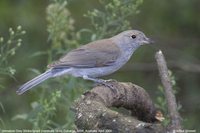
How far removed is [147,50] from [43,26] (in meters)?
1.65

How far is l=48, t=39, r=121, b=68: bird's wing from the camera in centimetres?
732

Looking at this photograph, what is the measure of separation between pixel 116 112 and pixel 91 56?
2.72 meters

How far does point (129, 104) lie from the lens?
564 cm

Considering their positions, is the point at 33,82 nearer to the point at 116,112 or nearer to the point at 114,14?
the point at 114,14

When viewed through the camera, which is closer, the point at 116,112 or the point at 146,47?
the point at 116,112

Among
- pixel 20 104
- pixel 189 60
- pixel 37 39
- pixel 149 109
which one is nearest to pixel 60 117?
pixel 20 104

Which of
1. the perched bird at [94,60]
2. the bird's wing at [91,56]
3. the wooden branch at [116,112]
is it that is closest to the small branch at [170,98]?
the wooden branch at [116,112]

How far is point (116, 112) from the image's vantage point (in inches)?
191

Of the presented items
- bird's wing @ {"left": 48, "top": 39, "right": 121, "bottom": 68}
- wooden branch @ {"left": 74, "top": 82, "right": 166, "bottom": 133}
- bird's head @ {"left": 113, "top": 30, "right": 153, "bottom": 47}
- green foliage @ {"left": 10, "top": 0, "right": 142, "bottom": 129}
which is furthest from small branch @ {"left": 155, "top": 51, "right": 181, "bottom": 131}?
bird's head @ {"left": 113, "top": 30, "right": 153, "bottom": 47}

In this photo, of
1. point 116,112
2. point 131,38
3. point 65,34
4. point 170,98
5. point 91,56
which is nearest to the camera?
point 116,112

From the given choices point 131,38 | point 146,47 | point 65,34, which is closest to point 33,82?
point 65,34

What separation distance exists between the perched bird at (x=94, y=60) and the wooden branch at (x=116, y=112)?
116cm

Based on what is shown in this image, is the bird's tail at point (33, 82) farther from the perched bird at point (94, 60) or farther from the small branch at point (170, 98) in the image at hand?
the small branch at point (170, 98)

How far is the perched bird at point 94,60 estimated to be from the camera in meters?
7.17
